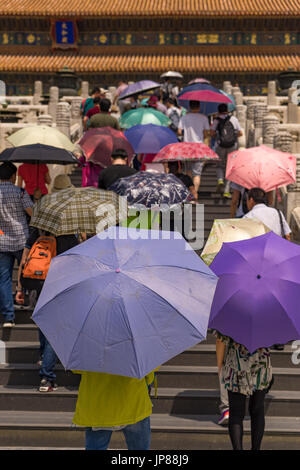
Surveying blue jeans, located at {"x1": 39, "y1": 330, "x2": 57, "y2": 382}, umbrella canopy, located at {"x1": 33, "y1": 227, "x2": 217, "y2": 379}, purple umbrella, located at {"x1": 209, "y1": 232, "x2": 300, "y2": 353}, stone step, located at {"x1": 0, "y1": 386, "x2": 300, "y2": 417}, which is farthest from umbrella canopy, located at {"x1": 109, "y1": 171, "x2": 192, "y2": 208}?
umbrella canopy, located at {"x1": 33, "y1": 227, "x2": 217, "y2": 379}

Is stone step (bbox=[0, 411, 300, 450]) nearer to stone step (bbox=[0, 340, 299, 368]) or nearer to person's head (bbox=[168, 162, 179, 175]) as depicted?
stone step (bbox=[0, 340, 299, 368])

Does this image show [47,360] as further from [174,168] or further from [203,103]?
[203,103]

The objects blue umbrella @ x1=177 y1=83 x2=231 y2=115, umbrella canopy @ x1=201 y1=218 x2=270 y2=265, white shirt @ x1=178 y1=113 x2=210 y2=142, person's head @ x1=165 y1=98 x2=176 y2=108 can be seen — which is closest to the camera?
umbrella canopy @ x1=201 y1=218 x2=270 y2=265

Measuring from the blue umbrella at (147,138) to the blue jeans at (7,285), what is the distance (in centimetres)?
364

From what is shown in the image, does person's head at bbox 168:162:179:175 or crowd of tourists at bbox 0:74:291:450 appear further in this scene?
person's head at bbox 168:162:179:175

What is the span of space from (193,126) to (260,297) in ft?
28.7

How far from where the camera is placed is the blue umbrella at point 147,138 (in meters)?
11.9

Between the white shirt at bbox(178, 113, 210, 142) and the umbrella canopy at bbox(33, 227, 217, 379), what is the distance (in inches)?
355

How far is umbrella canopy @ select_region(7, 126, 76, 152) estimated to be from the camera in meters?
10.4

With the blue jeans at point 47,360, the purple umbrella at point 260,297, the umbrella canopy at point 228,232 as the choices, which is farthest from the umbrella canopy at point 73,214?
the purple umbrella at point 260,297

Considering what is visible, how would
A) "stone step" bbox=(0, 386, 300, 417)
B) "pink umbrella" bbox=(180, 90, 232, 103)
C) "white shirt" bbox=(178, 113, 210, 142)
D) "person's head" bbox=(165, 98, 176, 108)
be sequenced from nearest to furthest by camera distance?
"stone step" bbox=(0, 386, 300, 417), "white shirt" bbox=(178, 113, 210, 142), "pink umbrella" bbox=(180, 90, 232, 103), "person's head" bbox=(165, 98, 176, 108)

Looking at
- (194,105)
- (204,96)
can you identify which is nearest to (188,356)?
(194,105)

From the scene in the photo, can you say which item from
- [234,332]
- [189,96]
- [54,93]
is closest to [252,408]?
[234,332]
